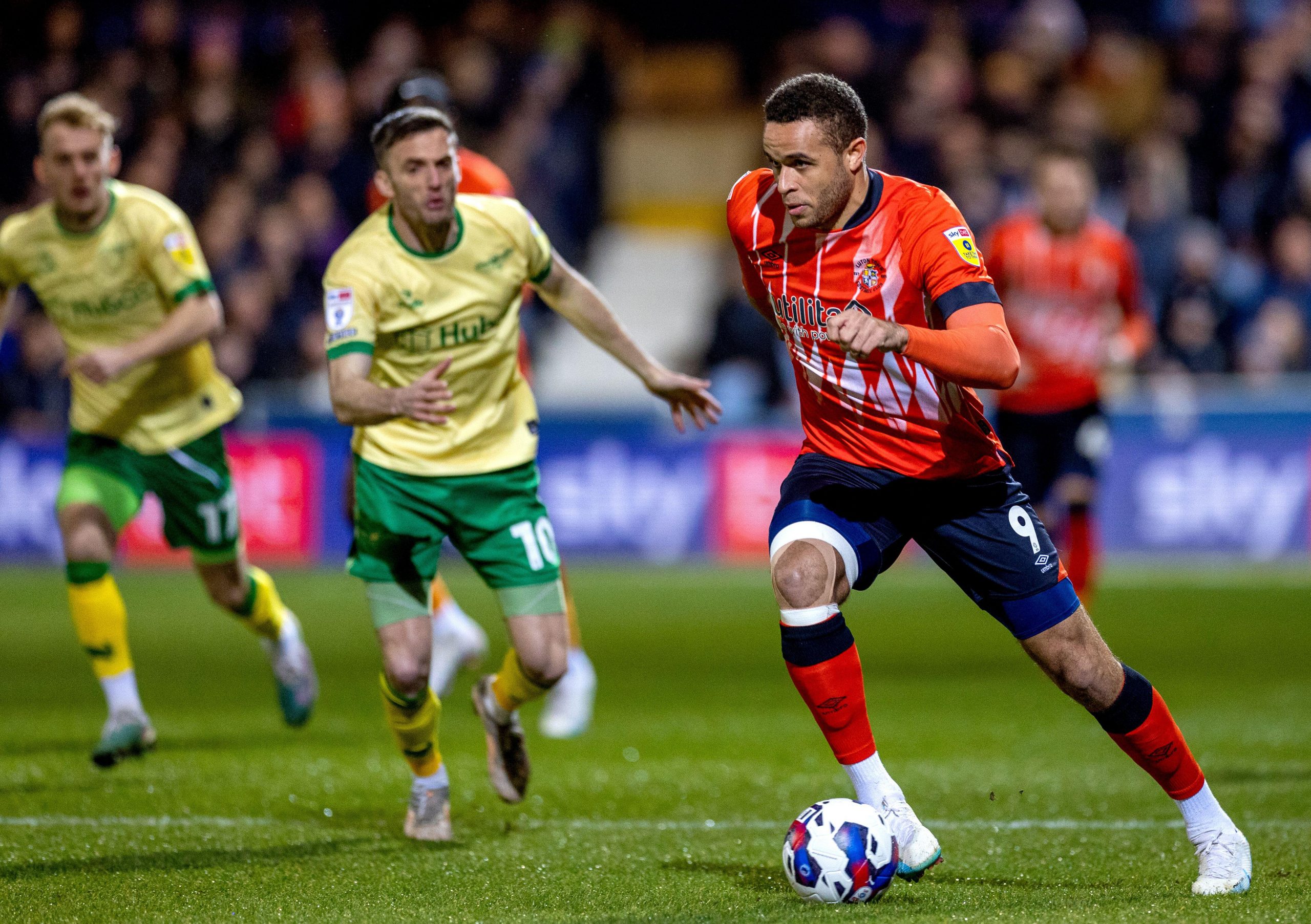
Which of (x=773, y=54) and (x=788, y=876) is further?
(x=773, y=54)

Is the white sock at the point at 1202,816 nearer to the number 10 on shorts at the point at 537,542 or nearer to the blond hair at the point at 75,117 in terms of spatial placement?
the number 10 on shorts at the point at 537,542

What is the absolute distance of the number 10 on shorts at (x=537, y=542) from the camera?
5.70 meters

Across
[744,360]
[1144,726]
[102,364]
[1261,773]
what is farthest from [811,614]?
[744,360]

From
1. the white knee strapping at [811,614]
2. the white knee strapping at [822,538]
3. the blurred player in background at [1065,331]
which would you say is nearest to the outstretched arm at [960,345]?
the white knee strapping at [822,538]

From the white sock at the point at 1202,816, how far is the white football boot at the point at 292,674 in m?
3.99

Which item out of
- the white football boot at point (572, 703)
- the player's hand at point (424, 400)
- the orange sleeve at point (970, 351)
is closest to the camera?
the orange sleeve at point (970, 351)

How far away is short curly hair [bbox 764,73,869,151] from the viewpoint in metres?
4.59

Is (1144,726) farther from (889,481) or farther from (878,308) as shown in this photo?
(878,308)

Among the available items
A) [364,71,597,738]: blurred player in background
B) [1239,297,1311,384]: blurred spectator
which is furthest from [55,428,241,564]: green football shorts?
[1239,297,1311,384]: blurred spectator

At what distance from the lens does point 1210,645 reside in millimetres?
10172

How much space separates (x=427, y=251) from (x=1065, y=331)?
463cm

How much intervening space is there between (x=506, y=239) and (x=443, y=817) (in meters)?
1.86

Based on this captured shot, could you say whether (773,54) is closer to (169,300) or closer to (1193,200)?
(1193,200)

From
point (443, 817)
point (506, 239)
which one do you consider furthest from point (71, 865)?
point (506, 239)
